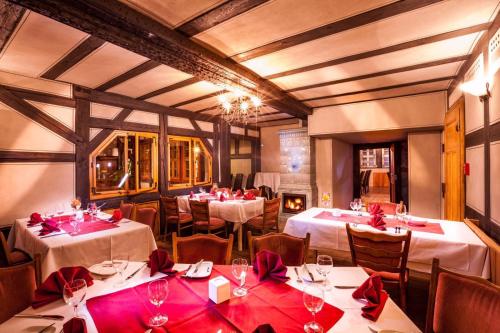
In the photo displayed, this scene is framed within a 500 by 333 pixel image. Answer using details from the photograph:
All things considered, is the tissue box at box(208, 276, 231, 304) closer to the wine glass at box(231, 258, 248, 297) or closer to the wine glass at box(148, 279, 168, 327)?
the wine glass at box(231, 258, 248, 297)

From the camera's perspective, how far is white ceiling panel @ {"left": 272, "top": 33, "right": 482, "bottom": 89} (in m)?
2.88

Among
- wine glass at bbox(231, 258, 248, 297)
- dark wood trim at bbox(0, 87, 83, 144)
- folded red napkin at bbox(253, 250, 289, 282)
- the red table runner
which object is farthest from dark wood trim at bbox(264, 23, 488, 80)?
dark wood trim at bbox(0, 87, 83, 144)

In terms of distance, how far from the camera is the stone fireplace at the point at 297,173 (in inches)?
249

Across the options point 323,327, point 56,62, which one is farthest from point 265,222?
point 56,62

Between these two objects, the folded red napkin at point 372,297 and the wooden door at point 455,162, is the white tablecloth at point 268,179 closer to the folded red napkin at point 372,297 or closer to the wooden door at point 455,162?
the wooden door at point 455,162

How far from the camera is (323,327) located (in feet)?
3.72

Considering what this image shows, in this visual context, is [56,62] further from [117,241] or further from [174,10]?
[117,241]

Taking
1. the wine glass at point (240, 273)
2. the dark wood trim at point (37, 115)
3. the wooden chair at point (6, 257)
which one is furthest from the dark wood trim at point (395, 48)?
the wooden chair at point (6, 257)

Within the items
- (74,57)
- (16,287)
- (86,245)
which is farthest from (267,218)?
(74,57)

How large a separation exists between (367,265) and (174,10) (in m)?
2.94

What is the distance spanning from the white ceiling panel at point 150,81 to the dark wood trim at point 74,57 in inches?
32.2

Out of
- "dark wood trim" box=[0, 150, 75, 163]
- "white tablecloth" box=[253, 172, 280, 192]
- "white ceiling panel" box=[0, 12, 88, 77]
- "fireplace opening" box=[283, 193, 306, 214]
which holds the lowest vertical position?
"fireplace opening" box=[283, 193, 306, 214]

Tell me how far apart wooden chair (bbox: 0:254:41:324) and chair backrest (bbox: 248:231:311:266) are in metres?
1.46

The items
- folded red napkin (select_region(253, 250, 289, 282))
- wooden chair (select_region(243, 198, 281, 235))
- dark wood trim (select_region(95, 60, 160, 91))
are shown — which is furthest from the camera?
wooden chair (select_region(243, 198, 281, 235))
